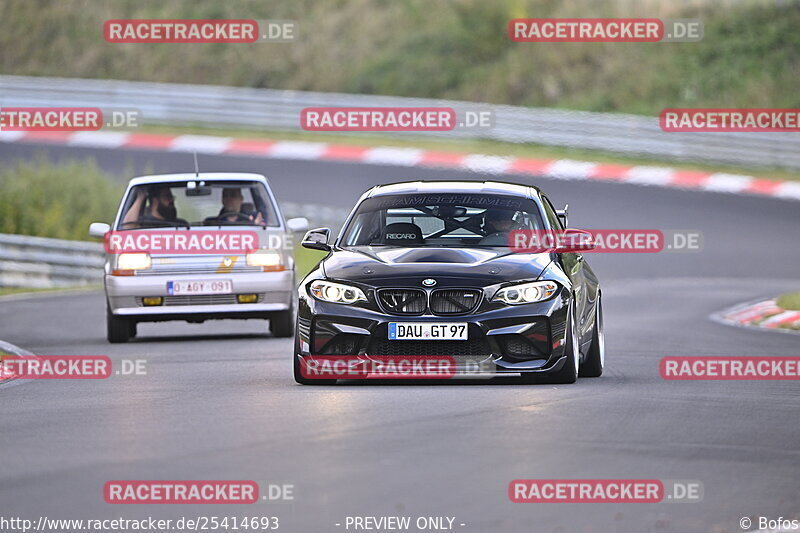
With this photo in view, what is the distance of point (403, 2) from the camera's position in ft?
158

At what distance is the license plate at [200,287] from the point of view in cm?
1590

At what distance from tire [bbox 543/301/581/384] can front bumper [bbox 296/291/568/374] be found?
3.6 inches

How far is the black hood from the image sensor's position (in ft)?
36.7

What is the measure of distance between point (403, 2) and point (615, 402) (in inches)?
1509

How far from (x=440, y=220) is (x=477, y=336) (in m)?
1.46

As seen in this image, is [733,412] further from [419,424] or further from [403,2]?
[403,2]

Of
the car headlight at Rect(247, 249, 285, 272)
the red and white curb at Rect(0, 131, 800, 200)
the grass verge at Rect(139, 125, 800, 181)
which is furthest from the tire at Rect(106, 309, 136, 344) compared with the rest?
the grass verge at Rect(139, 125, 800, 181)

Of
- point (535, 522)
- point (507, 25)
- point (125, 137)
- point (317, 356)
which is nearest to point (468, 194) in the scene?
point (317, 356)

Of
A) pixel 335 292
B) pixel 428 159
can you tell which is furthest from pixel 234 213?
pixel 428 159

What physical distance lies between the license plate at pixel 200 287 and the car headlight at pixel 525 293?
206 inches

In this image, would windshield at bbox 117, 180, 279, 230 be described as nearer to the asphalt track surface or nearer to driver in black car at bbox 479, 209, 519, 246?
the asphalt track surface

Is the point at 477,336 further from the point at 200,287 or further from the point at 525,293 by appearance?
the point at 200,287

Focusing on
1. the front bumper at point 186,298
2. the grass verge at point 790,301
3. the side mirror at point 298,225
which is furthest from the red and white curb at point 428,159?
the front bumper at point 186,298

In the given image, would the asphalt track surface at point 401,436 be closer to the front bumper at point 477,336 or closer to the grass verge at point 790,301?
the front bumper at point 477,336
